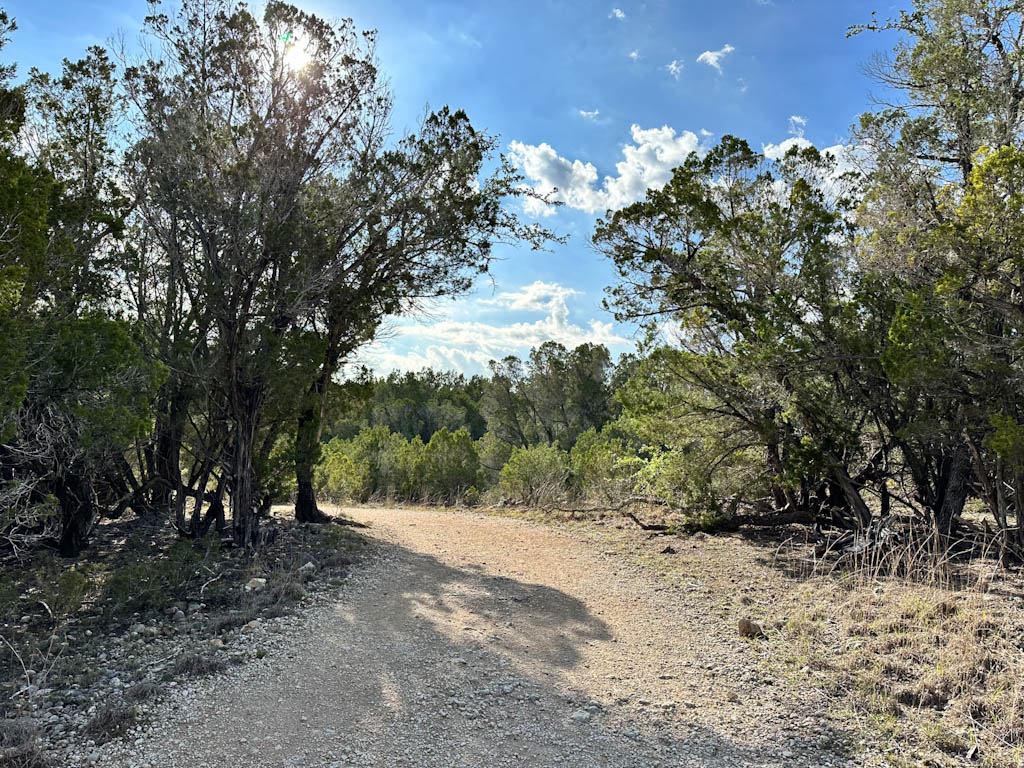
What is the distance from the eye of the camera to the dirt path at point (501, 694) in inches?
144

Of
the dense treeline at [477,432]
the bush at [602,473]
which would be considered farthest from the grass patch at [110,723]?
the bush at [602,473]

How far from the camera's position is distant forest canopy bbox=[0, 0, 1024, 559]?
230 inches

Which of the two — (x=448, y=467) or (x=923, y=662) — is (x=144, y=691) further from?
(x=448, y=467)

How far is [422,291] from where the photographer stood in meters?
10.7

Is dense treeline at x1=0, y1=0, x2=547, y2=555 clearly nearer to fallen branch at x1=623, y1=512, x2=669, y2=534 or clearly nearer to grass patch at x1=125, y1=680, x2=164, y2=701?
grass patch at x1=125, y1=680, x2=164, y2=701

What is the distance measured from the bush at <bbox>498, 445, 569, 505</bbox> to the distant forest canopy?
14.3ft

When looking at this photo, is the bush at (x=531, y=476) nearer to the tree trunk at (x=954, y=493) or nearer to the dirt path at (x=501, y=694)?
the dirt path at (x=501, y=694)

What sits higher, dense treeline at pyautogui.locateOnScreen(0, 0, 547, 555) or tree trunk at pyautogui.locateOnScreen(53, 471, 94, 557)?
dense treeline at pyautogui.locateOnScreen(0, 0, 547, 555)

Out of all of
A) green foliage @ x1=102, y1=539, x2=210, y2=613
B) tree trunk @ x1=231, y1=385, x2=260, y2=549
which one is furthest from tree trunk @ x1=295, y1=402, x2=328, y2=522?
green foliage @ x1=102, y1=539, x2=210, y2=613

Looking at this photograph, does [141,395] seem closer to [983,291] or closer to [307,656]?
[307,656]

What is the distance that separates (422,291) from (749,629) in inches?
287

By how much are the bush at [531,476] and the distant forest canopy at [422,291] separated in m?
4.37

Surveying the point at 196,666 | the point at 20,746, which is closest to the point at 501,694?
the point at 196,666

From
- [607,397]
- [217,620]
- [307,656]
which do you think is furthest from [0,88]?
[607,397]
